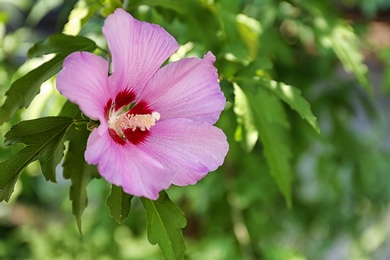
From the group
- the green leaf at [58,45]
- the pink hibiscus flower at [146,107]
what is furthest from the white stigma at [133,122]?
the green leaf at [58,45]

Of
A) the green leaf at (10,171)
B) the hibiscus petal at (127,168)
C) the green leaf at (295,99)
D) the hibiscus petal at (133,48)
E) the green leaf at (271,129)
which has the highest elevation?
the hibiscus petal at (133,48)

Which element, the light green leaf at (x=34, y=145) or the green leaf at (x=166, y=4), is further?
the green leaf at (x=166, y=4)

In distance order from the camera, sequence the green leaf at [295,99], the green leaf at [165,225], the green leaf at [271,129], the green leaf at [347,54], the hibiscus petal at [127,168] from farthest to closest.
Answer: the green leaf at [347,54] → the green leaf at [271,129] → the green leaf at [295,99] → the green leaf at [165,225] → the hibiscus petal at [127,168]

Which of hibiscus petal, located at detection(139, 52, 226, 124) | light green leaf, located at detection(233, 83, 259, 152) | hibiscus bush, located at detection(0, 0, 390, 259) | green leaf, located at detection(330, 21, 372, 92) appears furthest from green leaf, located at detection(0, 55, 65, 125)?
green leaf, located at detection(330, 21, 372, 92)

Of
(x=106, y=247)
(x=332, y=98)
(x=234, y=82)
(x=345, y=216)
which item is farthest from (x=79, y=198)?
(x=345, y=216)

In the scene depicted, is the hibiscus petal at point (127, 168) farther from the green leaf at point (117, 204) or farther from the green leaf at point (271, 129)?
the green leaf at point (271, 129)

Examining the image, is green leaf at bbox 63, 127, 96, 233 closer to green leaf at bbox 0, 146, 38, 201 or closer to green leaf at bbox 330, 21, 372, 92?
green leaf at bbox 0, 146, 38, 201

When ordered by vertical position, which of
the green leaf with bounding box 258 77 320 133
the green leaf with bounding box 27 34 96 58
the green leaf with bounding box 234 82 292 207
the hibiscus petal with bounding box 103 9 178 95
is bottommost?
the green leaf with bounding box 234 82 292 207
